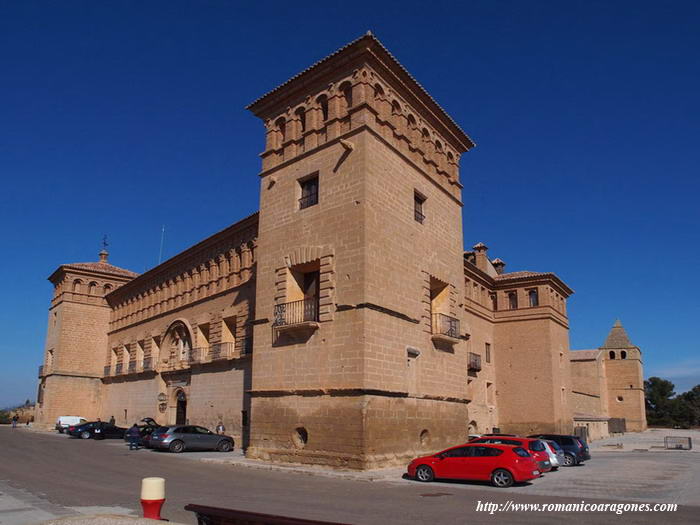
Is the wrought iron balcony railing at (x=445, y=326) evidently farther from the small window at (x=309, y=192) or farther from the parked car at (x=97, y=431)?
the parked car at (x=97, y=431)

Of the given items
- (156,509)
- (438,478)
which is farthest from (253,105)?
(156,509)

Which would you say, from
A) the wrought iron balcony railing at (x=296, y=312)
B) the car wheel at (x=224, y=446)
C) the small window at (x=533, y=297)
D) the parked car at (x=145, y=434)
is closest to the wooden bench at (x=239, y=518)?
the wrought iron balcony railing at (x=296, y=312)

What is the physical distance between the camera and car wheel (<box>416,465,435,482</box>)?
51.2 feet

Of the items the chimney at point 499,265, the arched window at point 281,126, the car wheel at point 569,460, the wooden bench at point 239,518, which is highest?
the arched window at point 281,126

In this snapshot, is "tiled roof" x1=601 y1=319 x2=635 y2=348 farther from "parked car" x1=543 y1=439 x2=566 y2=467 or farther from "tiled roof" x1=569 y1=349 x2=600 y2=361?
"parked car" x1=543 y1=439 x2=566 y2=467

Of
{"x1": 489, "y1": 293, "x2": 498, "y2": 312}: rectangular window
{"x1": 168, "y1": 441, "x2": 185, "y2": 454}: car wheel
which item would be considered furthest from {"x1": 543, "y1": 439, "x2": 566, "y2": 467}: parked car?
{"x1": 489, "y1": 293, "x2": 498, "y2": 312}: rectangular window

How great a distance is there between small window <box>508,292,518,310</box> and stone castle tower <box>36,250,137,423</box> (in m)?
30.5

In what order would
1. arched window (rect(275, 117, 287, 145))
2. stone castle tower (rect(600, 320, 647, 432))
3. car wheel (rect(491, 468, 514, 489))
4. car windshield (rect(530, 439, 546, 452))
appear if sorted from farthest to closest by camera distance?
1. stone castle tower (rect(600, 320, 647, 432))
2. arched window (rect(275, 117, 287, 145))
3. car windshield (rect(530, 439, 546, 452))
4. car wheel (rect(491, 468, 514, 489))

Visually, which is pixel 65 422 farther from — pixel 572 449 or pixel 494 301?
pixel 572 449

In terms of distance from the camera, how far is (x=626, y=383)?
65.2 m

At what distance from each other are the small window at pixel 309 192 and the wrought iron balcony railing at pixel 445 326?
6.61 m

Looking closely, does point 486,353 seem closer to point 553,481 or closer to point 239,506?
point 553,481

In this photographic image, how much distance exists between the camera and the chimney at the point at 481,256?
40375mm

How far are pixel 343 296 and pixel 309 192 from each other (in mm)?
4966
